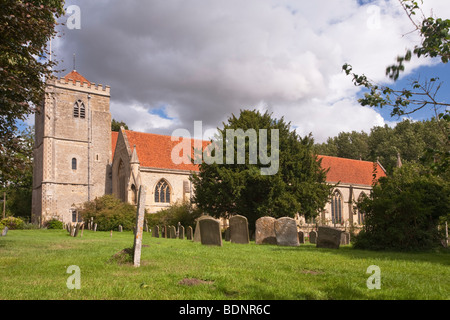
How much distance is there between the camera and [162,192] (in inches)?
1308

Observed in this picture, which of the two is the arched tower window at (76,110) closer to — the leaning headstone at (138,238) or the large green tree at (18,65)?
the large green tree at (18,65)

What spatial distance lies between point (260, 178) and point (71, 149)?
22088 mm

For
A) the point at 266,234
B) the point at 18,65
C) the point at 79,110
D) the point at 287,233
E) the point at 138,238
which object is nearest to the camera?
the point at 138,238

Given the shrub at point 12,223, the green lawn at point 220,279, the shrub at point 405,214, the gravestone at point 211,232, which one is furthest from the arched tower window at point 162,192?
the green lawn at point 220,279

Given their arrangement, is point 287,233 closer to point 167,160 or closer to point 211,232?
point 211,232

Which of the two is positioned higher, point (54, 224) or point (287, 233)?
point (287, 233)

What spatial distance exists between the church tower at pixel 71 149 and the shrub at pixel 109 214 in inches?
169

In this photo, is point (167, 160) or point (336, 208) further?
point (336, 208)

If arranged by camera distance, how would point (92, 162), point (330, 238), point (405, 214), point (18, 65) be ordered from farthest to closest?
1. point (92, 162)
2. point (330, 238)
3. point (405, 214)
4. point (18, 65)

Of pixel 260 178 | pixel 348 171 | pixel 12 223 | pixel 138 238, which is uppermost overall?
pixel 348 171

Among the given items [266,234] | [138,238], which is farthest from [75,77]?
[138,238]

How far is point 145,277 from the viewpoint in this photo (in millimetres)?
6559

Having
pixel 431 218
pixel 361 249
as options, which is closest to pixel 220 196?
pixel 361 249
